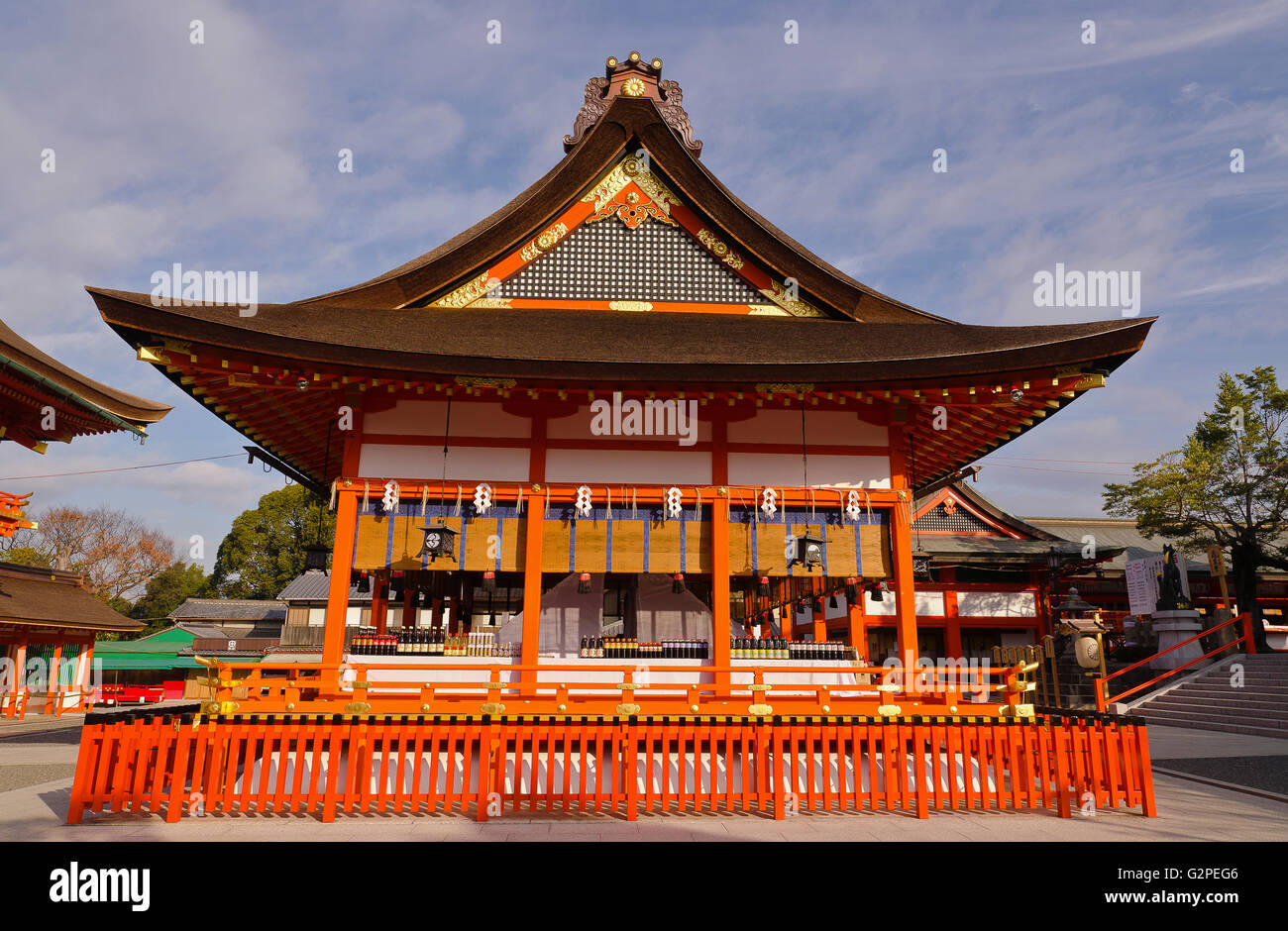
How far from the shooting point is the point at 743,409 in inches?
468

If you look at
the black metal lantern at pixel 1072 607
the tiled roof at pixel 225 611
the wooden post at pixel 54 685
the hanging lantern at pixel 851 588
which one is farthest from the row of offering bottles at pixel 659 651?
the tiled roof at pixel 225 611

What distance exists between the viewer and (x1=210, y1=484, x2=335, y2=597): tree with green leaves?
187ft

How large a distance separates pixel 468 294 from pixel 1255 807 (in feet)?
44.2

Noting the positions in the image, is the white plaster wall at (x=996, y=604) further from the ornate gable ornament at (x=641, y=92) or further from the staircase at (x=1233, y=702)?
the ornate gable ornament at (x=641, y=92)

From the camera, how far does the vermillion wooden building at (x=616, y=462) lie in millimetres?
8492

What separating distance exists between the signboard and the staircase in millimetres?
3699

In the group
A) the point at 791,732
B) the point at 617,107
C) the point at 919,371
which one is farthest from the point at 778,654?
the point at 617,107

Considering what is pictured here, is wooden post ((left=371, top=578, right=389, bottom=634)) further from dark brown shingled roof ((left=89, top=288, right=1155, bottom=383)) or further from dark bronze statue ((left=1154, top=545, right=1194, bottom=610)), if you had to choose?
dark bronze statue ((left=1154, top=545, right=1194, bottom=610))

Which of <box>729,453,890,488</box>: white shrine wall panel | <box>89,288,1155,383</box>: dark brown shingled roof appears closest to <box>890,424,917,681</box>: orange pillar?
<box>729,453,890,488</box>: white shrine wall panel

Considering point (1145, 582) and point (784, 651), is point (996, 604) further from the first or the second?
point (784, 651)

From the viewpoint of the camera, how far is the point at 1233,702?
19.0m

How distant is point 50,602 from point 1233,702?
1425 inches

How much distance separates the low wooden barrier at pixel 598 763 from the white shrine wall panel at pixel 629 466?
13.3 feet
